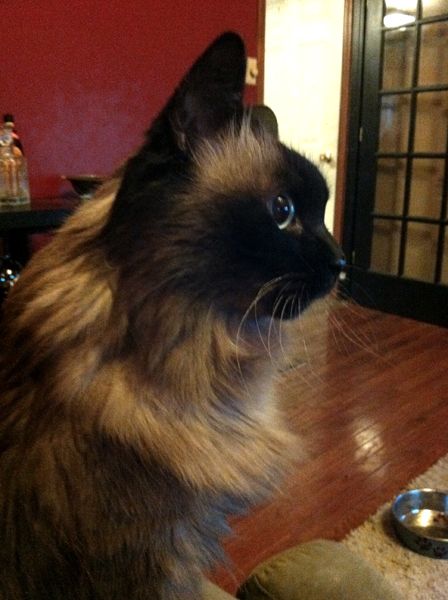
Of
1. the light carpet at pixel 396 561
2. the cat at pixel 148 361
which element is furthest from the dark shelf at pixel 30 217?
the light carpet at pixel 396 561

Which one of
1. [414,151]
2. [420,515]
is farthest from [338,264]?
[414,151]

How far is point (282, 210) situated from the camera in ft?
2.71

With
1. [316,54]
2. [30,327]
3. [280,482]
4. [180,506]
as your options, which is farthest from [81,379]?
[316,54]

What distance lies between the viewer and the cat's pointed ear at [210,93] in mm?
679

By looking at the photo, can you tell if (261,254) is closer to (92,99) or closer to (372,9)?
(92,99)

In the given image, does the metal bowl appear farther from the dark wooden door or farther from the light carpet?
the dark wooden door

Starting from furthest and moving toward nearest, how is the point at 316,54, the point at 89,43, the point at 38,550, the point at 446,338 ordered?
the point at 316,54 → the point at 446,338 → the point at 89,43 → the point at 38,550

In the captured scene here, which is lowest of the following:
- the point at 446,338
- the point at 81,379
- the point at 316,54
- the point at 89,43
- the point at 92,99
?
→ the point at 446,338

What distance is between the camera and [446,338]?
11.0 feet

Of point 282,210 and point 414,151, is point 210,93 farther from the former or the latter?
point 414,151

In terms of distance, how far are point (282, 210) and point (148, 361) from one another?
30 cm

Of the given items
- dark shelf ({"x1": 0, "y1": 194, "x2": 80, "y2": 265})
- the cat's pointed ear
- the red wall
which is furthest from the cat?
the red wall

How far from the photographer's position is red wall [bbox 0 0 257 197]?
1.97 meters

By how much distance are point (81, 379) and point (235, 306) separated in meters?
0.23
